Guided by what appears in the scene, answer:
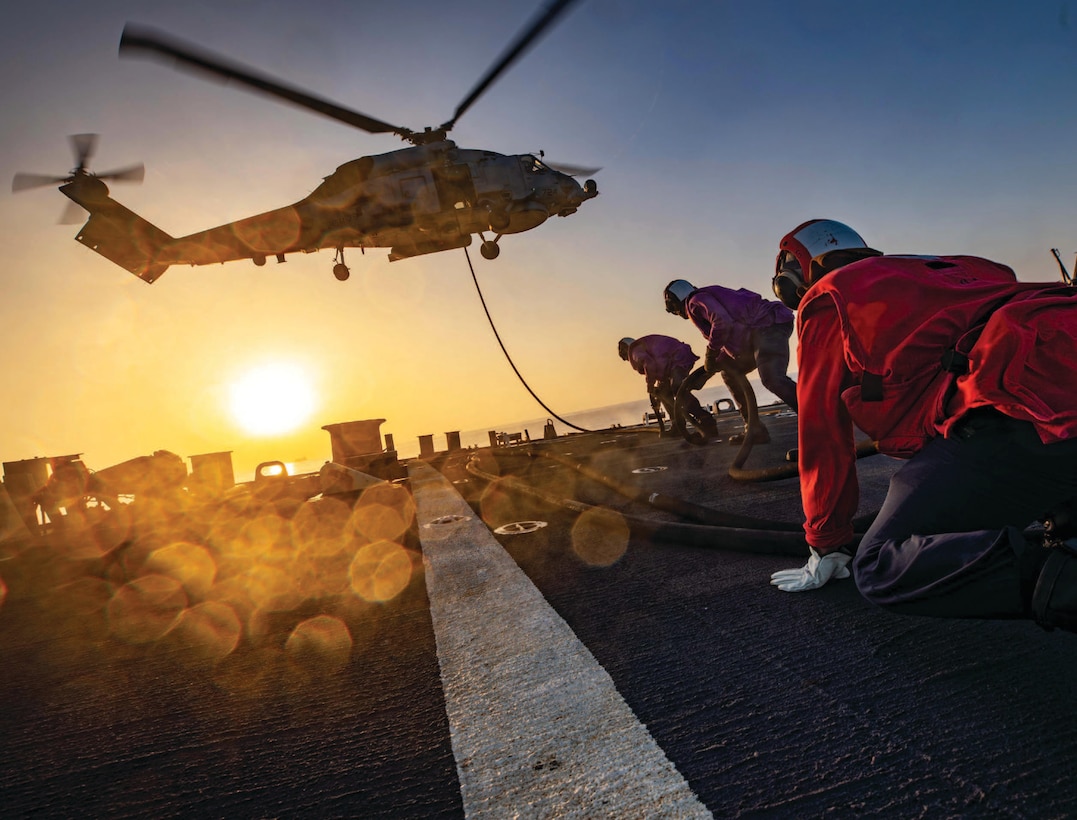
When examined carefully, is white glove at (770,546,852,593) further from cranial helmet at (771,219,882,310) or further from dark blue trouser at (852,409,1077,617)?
cranial helmet at (771,219,882,310)

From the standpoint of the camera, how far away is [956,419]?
1.68 metres

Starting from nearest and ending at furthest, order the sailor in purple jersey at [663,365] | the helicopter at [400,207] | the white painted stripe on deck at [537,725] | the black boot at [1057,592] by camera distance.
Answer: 1. the white painted stripe on deck at [537,725]
2. the black boot at [1057,592]
3. the sailor in purple jersey at [663,365]
4. the helicopter at [400,207]

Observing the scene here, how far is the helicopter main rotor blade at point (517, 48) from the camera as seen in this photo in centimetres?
1062

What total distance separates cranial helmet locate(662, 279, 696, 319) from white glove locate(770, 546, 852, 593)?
6128 millimetres

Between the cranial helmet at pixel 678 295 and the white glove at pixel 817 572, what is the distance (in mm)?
6128

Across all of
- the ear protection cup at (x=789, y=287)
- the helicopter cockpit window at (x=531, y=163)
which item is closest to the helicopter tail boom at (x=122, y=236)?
the helicopter cockpit window at (x=531, y=163)

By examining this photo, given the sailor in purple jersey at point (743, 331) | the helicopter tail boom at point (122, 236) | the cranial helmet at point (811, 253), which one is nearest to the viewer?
the cranial helmet at point (811, 253)

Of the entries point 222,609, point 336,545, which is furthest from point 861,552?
point 336,545

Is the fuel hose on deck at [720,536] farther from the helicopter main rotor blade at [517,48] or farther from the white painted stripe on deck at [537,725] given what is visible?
the helicopter main rotor blade at [517,48]

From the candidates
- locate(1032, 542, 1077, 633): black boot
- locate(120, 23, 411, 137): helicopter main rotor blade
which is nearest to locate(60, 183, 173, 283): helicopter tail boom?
locate(120, 23, 411, 137): helicopter main rotor blade

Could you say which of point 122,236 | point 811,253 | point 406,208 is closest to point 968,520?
point 811,253

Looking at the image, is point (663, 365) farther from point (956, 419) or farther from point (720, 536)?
point (956, 419)

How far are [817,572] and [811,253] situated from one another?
1.52 m

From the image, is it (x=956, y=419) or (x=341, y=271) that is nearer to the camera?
(x=956, y=419)
